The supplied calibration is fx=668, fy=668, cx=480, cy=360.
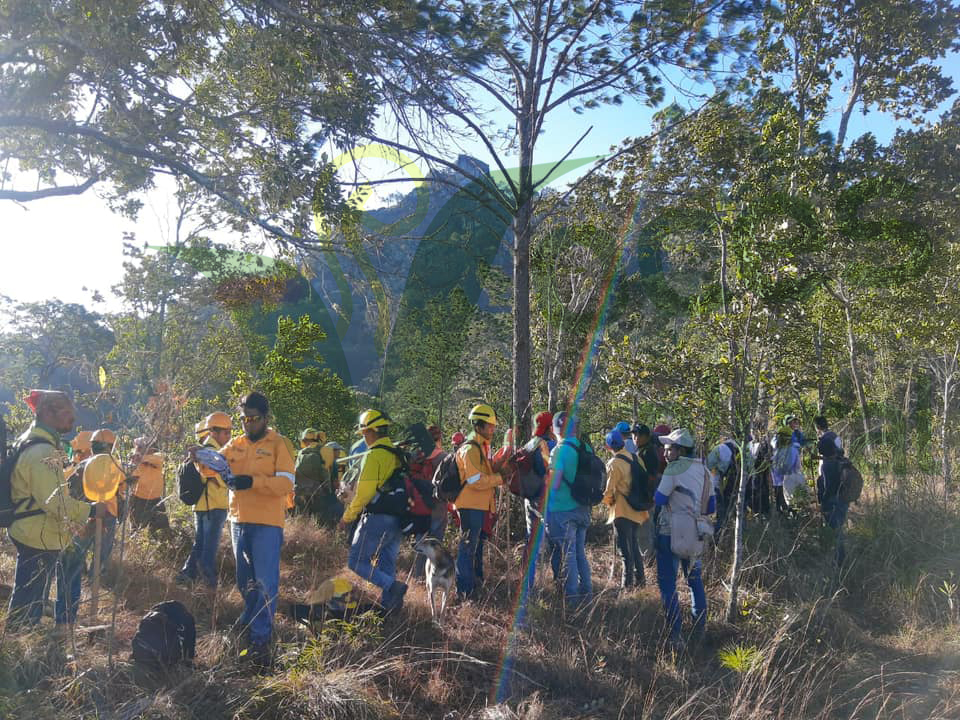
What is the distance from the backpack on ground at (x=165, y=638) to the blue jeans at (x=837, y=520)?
5931 mm

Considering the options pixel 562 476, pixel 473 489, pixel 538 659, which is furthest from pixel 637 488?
pixel 538 659

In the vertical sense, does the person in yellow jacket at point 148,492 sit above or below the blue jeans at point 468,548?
above

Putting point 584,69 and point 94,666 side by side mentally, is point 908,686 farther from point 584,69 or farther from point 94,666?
point 584,69

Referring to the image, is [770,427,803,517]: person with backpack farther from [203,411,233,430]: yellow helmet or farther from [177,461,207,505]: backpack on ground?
[177,461,207,505]: backpack on ground

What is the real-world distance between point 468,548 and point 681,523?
1888 millimetres

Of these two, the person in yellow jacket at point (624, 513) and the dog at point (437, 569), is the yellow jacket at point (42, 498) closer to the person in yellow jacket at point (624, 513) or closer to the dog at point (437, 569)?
the dog at point (437, 569)

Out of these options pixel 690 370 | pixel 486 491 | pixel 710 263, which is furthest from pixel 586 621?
pixel 710 263

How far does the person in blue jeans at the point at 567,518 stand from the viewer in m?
5.65

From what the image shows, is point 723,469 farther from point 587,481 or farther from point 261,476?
point 261,476

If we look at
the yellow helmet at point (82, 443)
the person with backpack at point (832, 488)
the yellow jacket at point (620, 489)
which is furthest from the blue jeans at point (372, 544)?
the person with backpack at point (832, 488)

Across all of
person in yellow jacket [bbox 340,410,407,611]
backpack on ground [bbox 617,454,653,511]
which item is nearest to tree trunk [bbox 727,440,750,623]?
backpack on ground [bbox 617,454,653,511]

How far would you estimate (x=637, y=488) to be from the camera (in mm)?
6199

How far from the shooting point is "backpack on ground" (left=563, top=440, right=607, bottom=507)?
18.5 ft

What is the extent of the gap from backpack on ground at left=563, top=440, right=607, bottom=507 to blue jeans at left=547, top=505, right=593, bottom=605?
0.17 m
